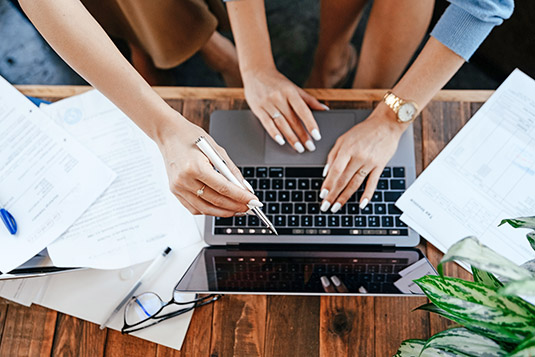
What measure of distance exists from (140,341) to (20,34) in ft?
4.36

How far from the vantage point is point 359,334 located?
72 centimetres

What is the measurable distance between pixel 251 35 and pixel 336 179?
1.16ft

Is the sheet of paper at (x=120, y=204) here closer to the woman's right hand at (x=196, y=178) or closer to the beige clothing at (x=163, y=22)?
the woman's right hand at (x=196, y=178)

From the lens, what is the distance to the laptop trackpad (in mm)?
778

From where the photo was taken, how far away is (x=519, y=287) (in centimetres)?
29

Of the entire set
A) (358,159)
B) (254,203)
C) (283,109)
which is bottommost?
(254,203)

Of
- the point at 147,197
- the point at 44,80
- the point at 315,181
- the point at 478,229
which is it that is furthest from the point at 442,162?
the point at 44,80

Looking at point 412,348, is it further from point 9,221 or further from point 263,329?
point 9,221

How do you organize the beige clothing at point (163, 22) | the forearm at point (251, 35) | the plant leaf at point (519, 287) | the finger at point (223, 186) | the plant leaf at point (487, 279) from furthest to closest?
1. the beige clothing at point (163, 22)
2. the forearm at point (251, 35)
3. the finger at point (223, 186)
4. the plant leaf at point (487, 279)
5. the plant leaf at point (519, 287)

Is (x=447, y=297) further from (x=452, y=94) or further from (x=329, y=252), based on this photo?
(x=452, y=94)

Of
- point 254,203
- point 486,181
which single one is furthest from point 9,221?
point 486,181

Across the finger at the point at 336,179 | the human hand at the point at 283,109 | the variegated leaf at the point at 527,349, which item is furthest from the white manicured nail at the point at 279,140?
the variegated leaf at the point at 527,349

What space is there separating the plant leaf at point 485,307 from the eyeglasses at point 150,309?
0.45 metres

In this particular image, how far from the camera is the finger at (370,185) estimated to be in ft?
2.39
